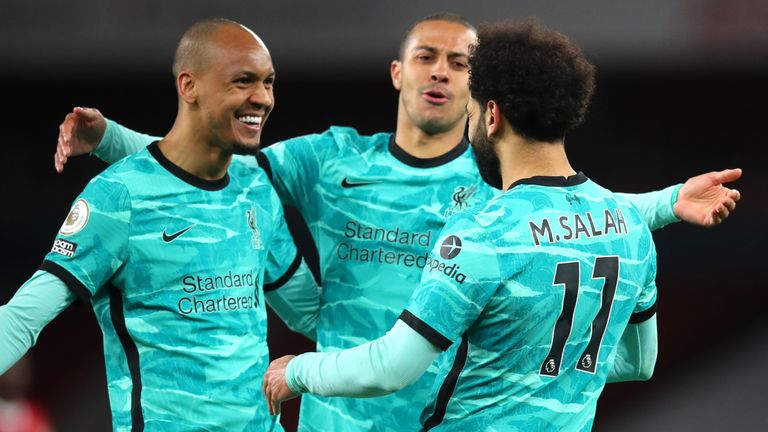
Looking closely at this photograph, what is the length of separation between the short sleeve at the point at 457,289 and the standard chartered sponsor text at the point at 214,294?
2.77ft

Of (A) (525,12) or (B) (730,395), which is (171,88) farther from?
(B) (730,395)

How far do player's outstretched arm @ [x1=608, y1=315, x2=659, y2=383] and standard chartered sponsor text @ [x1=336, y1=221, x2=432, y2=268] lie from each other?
29.0 inches

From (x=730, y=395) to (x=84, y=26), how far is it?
6159mm

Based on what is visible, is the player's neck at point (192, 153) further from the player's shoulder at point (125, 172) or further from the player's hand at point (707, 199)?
the player's hand at point (707, 199)

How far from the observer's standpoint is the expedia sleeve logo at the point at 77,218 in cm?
315

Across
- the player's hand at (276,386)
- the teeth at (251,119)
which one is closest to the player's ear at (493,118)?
the player's hand at (276,386)

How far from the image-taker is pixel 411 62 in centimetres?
401

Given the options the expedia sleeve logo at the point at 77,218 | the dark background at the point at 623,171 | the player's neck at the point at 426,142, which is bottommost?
the dark background at the point at 623,171

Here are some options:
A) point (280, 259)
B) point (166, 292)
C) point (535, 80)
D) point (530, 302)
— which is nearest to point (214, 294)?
point (166, 292)

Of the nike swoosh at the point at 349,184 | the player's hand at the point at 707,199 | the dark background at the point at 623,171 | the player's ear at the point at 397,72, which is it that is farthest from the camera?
the dark background at the point at 623,171

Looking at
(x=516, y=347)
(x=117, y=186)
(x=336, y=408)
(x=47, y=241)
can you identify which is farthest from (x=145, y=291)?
(x=47, y=241)

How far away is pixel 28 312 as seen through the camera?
3047 millimetres

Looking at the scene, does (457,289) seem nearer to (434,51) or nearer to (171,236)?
(171,236)

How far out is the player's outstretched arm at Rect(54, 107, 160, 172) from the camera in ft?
11.4
